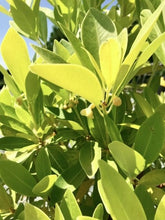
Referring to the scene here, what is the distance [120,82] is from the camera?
536 mm

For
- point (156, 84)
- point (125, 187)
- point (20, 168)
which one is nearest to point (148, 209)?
point (125, 187)

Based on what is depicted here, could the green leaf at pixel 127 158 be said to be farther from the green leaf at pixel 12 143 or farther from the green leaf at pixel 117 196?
the green leaf at pixel 12 143

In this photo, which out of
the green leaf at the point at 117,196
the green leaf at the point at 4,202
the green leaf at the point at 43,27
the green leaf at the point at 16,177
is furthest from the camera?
the green leaf at the point at 43,27

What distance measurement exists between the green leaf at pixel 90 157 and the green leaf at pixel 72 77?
0.52ft

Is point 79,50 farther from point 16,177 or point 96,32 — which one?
point 16,177

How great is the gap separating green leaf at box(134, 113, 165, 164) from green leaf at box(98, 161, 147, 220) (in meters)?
0.16

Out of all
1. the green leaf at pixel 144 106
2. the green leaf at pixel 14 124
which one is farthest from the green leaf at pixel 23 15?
the green leaf at pixel 144 106

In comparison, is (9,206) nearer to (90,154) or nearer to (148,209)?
(90,154)

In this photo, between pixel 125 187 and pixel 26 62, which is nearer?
pixel 125 187

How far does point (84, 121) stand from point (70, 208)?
26 centimetres

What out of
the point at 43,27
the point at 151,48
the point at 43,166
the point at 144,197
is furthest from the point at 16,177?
the point at 43,27

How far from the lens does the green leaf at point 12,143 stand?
0.76 m

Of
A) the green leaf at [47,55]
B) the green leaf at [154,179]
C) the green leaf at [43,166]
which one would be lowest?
the green leaf at [154,179]

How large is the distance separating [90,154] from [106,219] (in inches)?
6.4
